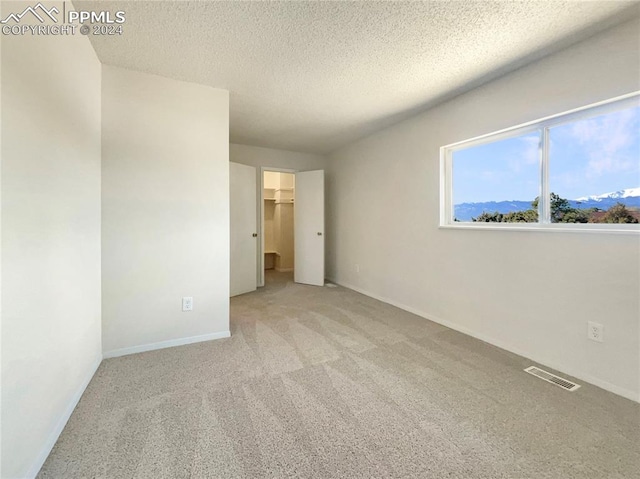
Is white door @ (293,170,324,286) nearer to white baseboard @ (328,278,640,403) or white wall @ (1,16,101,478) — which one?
white baseboard @ (328,278,640,403)

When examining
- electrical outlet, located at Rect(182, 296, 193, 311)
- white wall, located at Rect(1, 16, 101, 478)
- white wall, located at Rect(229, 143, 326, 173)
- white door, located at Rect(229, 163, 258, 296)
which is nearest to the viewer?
white wall, located at Rect(1, 16, 101, 478)

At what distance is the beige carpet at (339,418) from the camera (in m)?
1.22

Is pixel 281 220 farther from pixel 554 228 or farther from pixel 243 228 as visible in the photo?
pixel 554 228

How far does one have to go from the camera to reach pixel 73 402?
1581mm

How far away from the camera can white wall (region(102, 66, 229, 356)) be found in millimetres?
2176

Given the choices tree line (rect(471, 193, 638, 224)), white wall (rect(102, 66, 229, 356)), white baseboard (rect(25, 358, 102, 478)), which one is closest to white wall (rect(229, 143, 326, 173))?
white wall (rect(102, 66, 229, 356))

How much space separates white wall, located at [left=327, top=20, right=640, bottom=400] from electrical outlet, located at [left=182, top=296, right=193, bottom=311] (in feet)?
8.04

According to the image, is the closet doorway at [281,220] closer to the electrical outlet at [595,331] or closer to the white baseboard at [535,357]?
the white baseboard at [535,357]

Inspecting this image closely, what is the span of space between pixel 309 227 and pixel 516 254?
321cm

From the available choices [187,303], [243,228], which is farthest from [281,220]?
[187,303]

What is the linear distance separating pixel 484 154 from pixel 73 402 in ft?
12.0

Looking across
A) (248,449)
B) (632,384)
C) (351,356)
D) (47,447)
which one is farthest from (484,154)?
(47,447)

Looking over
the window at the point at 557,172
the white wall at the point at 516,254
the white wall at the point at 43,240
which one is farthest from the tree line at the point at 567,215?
the white wall at the point at 43,240

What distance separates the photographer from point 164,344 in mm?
2377
